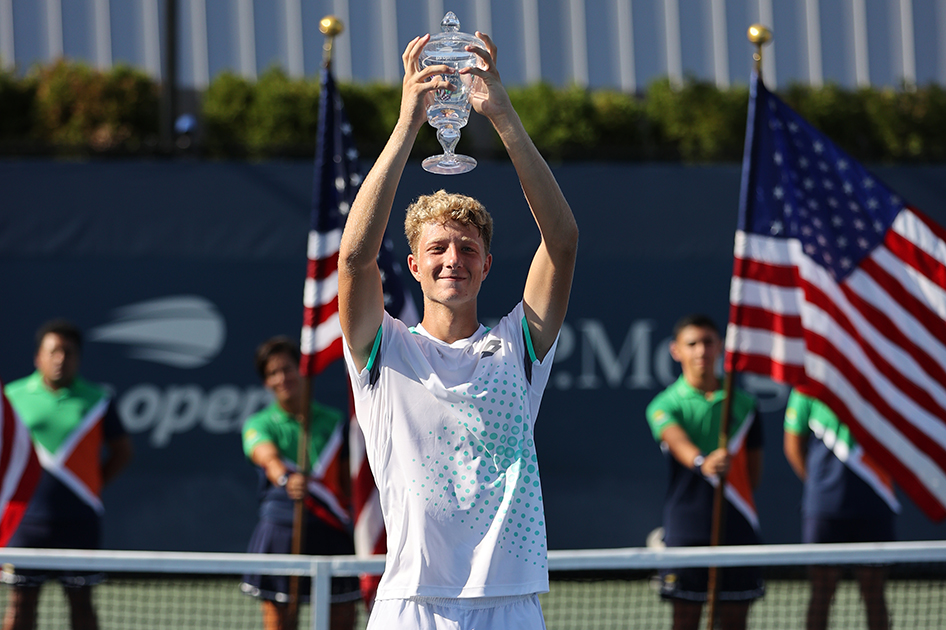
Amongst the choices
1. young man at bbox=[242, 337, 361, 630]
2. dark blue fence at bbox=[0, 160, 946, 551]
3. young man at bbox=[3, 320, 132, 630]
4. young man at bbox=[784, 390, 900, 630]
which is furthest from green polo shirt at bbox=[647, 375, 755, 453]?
young man at bbox=[3, 320, 132, 630]

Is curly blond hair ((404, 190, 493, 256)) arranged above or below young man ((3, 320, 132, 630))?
above

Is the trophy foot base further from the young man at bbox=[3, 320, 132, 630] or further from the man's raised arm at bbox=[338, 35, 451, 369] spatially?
the young man at bbox=[3, 320, 132, 630]

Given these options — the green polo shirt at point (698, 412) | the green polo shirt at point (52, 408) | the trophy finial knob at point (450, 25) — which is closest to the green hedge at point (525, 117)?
the green polo shirt at point (52, 408)

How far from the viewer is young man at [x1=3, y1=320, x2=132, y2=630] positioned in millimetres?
5594

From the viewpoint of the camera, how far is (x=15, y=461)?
5266 millimetres

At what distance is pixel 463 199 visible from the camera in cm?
263

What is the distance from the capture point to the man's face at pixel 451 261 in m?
2.54

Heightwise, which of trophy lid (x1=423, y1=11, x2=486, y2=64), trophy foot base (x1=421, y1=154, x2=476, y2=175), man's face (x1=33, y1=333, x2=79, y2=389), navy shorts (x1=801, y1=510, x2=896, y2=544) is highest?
trophy lid (x1=423, y1=11, x2=486, y2=64)

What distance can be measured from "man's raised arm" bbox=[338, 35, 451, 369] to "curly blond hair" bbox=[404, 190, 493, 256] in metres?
0.15

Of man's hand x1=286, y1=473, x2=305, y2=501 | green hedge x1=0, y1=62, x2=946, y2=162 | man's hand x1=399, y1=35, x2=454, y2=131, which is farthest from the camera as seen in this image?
green hedge x1=0, y1=62, x2=946, y2=162

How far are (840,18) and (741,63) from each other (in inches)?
55.9

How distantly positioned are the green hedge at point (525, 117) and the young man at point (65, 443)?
3.49 m

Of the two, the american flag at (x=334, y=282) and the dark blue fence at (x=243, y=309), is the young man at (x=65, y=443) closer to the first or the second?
the american flag at (x=334, y=282)

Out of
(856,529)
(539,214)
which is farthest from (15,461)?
(856,529)
